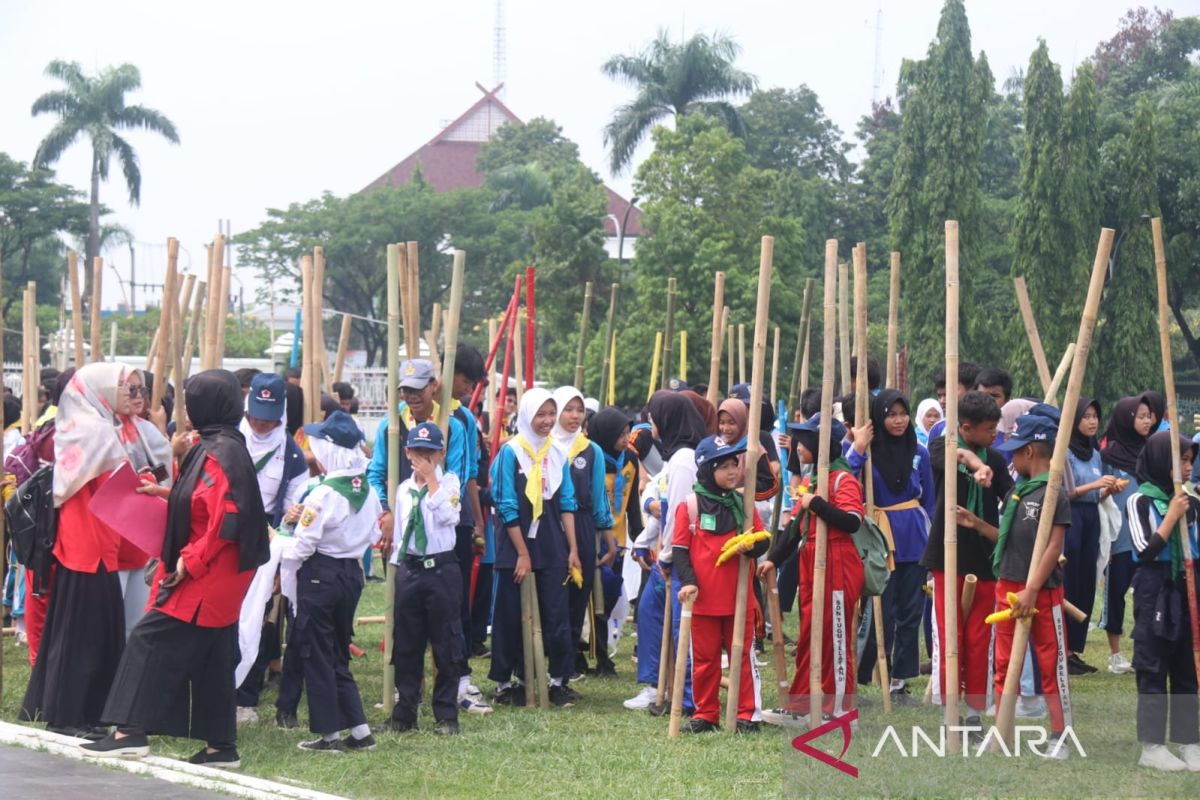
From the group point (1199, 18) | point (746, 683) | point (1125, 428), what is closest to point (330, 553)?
point (746, 683)

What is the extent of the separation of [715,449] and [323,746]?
2.34 m

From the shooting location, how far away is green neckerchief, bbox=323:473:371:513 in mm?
7617

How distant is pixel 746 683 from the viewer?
25.6 ft

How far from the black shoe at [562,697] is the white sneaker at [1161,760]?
3.23m

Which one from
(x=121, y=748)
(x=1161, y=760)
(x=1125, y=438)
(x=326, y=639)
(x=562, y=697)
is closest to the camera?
(x=1161, y=760)

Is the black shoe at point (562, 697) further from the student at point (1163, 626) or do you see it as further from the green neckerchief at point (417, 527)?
the student at point (1163, 626)

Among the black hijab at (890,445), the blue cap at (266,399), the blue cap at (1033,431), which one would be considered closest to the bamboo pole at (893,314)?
the black hijab at (890,445)

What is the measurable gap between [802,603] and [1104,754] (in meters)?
1.68

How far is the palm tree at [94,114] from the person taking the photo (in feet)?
153

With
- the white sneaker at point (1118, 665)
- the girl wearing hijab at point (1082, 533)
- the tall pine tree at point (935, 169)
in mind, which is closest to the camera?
the girl wearing hijab at point (1082, 533)

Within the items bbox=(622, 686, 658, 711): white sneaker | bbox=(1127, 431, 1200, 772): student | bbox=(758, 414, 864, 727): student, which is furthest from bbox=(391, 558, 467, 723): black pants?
bbox=(1127, 431, 1200, 772): student

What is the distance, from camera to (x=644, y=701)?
8711 millimetres

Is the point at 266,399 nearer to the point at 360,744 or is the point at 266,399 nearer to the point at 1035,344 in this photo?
the point at 360,744

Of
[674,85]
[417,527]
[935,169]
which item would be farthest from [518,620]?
[674,85]
